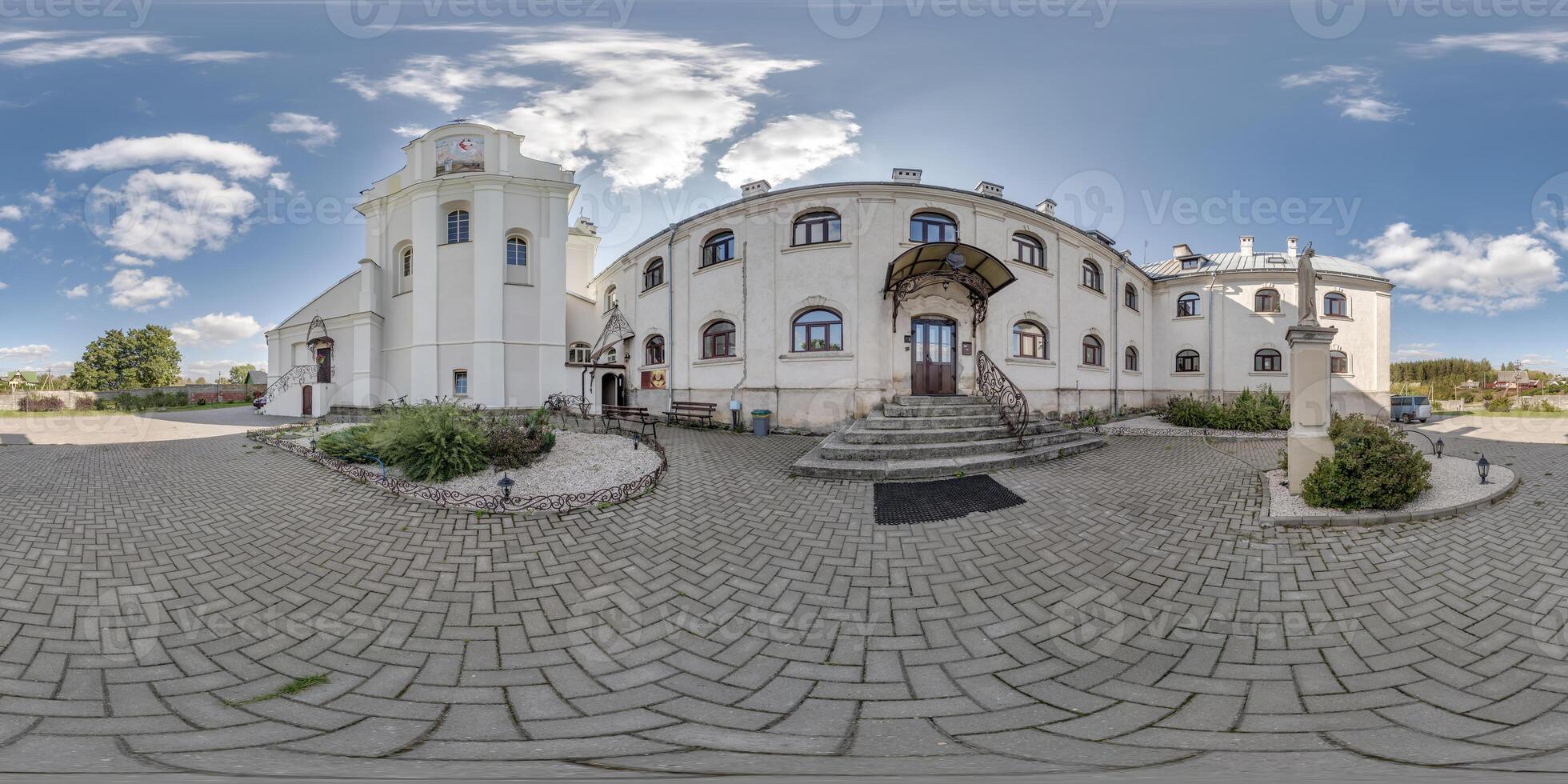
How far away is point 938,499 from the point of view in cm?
731

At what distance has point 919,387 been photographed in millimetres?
→ 15227

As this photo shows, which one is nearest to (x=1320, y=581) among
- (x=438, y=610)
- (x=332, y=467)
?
(x=438, y=610)

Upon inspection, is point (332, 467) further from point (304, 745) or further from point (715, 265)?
point (715, 265)

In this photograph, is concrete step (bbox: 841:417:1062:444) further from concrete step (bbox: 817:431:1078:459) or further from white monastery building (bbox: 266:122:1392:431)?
white monastery building (bbox: 266:122:1392:431)

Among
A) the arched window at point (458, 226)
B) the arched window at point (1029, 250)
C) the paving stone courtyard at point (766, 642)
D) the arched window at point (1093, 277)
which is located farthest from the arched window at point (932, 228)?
the arched window at point (458, 226)

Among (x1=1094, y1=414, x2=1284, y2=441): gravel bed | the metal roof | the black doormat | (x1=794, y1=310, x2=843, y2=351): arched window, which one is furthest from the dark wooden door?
the metal roof

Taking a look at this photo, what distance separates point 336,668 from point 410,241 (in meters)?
21.5

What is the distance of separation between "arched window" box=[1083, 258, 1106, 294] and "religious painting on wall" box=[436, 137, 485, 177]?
21.3 m

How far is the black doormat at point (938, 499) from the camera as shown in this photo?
653 cm

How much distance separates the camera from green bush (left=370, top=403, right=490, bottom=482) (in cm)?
Result: 794

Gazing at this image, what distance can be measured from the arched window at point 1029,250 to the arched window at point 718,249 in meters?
8.44

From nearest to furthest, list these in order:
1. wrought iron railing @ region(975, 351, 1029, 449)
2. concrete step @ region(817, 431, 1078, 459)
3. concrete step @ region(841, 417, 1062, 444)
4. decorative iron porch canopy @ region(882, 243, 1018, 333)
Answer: concrete step @ region(817, 431, 1078, 459), concrete step @ region(841, 417, 1062, 444), wrought iron railing @ region(975, 351, 1029, 449), decorative iron porch canopy @ region(882, 243, 1018, 333)

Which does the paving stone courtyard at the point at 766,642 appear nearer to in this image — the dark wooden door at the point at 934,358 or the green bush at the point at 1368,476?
the green bush at the point at 1368,476

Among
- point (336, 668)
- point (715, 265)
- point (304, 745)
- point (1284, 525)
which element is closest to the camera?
point (304, 745)
